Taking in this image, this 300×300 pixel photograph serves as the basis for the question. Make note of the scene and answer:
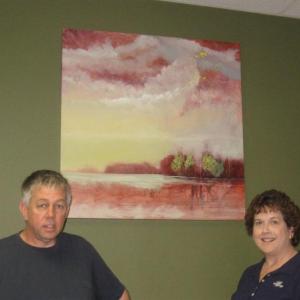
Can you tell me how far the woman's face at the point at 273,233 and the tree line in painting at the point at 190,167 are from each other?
1.85 ft

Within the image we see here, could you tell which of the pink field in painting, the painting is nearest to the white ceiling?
the painting

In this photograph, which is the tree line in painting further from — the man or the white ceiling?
the white ceiling

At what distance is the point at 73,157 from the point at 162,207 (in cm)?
58

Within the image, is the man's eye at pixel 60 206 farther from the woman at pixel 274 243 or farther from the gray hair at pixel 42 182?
the woman at pixel 274 243

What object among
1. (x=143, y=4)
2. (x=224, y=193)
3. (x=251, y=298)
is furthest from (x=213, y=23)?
(x=251, y=298)

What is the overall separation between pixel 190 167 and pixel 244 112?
520 millimetres

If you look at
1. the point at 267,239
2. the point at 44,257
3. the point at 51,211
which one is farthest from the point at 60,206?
the point at 267,239

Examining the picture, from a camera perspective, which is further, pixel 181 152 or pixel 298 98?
pixel 298 98

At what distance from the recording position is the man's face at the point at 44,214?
218 cm

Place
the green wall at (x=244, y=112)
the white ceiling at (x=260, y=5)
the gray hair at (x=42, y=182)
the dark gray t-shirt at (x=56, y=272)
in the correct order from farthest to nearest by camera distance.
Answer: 1. the white ceiling at (x=260, y=5)
2. the green wall at (x=244, y=112)
3. the gray hair at (x=42, y=182)
4. the dark gray t-shirt at (x=56, y=272)

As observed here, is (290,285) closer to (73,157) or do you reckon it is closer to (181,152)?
(181,152)

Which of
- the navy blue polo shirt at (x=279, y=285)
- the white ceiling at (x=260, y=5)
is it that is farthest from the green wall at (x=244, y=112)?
the navy blue polo shirt at (x=279, y=285)

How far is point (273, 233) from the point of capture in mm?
2291

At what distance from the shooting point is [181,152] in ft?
9.19
